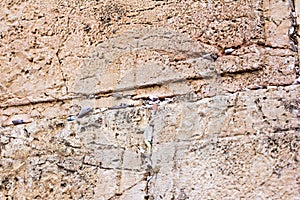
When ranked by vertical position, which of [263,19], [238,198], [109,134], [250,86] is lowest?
[238,198]

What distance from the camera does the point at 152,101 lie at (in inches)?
62.9

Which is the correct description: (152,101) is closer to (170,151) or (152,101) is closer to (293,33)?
(170,151)

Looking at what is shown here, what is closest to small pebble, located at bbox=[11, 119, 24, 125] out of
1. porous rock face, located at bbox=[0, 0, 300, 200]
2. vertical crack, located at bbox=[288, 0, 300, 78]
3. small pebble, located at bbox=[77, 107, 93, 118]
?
porous rock face, located at bbox=[0, 0, 300, 200]

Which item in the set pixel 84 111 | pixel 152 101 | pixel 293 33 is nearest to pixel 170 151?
pixel 152 101

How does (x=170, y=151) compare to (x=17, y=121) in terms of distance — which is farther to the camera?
(x=17, y=121)

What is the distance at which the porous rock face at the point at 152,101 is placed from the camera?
148 centimetres

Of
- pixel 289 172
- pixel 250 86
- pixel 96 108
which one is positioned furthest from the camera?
pixel 96 108

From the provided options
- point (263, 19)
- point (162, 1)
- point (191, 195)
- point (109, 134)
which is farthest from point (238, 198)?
point (162, 1)

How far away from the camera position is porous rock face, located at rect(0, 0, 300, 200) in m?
1.48

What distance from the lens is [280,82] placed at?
152 centimetres

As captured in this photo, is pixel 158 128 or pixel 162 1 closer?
pixel 158 128

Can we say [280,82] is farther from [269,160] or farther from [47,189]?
[47,189]

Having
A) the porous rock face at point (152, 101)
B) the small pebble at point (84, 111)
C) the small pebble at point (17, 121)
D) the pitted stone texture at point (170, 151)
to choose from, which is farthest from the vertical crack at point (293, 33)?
the small pebble at point (17, 121)

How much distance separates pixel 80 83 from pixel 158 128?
0.28 meters
